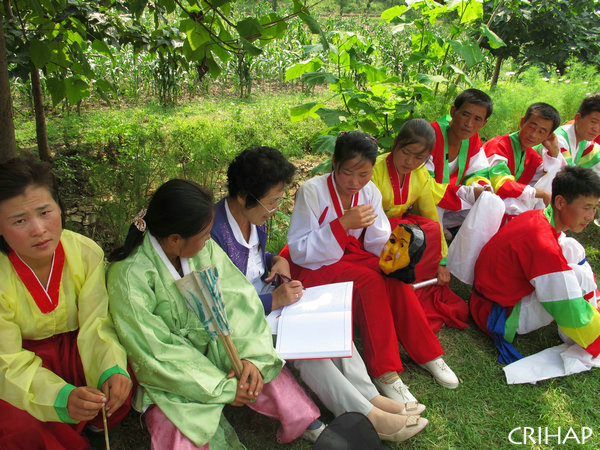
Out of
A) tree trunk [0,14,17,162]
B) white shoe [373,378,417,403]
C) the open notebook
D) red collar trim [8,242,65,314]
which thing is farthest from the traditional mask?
tree trunk [0,14,17,162]

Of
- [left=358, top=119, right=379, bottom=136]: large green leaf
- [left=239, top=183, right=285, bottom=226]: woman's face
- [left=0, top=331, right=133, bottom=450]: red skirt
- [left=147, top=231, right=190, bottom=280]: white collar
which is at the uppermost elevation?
[left=358, top=119, right=379, bottom=136]: large green leaf

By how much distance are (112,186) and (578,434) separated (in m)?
3.73

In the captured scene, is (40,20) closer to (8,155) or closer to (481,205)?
(8,155)

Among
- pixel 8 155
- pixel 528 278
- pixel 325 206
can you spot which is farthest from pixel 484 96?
pixel 8 155

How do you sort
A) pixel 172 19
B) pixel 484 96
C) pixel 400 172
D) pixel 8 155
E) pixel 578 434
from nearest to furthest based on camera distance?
pixel 578 434
pixel 8 155
pixel 400 172
pixel 484 96
pixel 172 19

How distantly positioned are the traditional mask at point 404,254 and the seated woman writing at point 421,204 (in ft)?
1.82

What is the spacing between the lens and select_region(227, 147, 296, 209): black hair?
7.86 feet

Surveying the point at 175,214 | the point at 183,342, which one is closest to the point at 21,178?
the point at 175,214

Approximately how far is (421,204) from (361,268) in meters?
1.02

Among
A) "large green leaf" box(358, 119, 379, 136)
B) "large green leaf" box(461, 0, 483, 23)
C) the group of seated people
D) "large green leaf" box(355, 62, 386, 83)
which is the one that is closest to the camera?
the group of seated people

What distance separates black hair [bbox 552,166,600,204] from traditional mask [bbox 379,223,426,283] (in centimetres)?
103

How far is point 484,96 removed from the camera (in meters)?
3.66

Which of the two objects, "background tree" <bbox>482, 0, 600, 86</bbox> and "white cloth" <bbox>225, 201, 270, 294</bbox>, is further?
"background tree" <bbox>482, 0, 600, 86</bbox>

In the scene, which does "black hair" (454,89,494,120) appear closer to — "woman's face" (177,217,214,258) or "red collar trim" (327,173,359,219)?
"red collar trim" (327,173,359,219)
